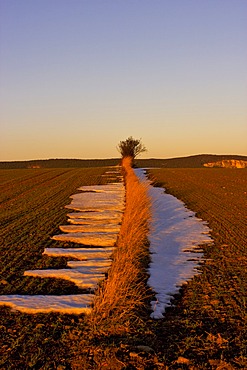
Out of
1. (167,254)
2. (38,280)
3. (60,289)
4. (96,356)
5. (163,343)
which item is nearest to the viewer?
(96,356)

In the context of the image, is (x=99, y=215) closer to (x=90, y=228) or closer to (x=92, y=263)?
(x=90, y=228)

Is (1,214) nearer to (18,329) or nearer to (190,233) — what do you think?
(190,233)

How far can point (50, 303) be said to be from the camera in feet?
22.5

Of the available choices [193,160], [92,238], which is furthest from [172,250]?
[193,160]

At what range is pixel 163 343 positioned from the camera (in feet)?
18.4

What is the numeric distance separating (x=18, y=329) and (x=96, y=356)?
1.35 metres

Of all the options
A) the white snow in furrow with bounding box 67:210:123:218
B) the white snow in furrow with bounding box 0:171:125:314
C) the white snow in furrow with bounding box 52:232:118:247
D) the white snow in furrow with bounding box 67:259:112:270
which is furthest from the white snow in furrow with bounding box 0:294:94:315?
the white snow in furrow with bounding box 67:210:123:218

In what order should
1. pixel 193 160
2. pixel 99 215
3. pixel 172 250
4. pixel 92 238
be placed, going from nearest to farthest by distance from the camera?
pixel 172 250 < pixel 92 238 < pixel 99 215 < pixel 193 160

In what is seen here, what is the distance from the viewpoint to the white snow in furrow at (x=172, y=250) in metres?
8.09

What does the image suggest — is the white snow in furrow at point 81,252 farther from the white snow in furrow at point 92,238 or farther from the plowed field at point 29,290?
the white snow in furrow at point 92,238

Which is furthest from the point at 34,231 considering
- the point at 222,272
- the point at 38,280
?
the point at 222,272

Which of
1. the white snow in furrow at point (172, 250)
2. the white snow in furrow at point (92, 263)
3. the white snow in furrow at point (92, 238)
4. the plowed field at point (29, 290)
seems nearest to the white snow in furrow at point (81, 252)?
the plowed field at point (29, 290)

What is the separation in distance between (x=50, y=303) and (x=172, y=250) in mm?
5057

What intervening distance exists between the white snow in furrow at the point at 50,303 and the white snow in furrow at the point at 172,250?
1017 mm
